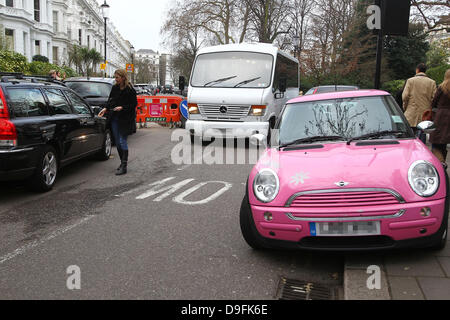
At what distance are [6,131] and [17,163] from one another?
46 centimetres

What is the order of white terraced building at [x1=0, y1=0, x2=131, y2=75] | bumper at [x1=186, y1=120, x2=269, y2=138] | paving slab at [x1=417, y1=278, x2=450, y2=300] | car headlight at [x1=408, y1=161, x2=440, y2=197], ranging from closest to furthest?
paving slab at [x1=417, y1=278, x2=450, y2=300], car headlight at [x1=408, y1=161, x2=440, y2=197], bumper at [x1=186, y1=120, x2=269, y2=138], white terraced building at [x1=0, y1=0, x2=131, y2=75]

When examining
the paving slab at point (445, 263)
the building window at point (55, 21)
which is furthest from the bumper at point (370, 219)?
the building window at point (55, 21)

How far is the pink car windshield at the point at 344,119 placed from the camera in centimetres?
478

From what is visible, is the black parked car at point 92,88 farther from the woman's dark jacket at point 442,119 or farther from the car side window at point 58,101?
the woman's dark jacket at point 442,119

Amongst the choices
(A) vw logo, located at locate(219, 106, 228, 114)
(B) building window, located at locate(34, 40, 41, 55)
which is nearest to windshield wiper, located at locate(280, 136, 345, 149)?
(A) vw logo, located at locate(219, 106, 228, 114)

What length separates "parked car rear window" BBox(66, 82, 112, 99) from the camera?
41.2 ft

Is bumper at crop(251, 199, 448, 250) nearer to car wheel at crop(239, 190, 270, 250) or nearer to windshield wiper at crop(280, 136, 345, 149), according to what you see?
car wheel at crop(239, 190, 270, 250)

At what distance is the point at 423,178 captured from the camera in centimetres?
381

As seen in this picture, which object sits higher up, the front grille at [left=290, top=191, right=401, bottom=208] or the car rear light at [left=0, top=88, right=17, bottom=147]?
the car rear light at [left=0, top=88, right=17, bottom=147]

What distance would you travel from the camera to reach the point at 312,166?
402cm

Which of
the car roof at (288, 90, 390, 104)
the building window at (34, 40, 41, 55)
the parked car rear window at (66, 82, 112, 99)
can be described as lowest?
the car roof at (288, 90, 390, 104)

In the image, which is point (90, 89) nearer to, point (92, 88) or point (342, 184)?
point (92, 88)
